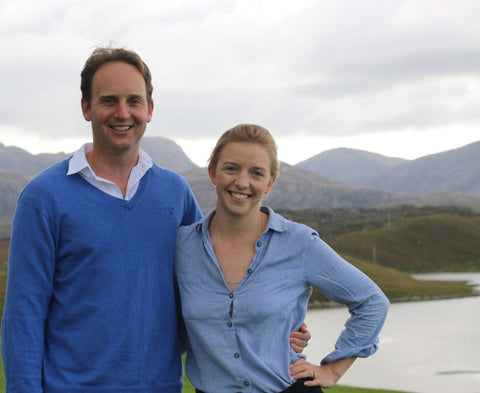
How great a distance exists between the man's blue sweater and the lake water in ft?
57.2

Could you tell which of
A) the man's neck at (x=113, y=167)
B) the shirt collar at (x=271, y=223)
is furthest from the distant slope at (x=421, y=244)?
the man's neck at (x=113, y=167)

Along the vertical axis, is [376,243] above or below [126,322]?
below

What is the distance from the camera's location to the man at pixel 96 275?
13.7ft

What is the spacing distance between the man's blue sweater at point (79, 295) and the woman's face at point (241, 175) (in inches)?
23.8

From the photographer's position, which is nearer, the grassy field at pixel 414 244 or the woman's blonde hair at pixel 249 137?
Result: the woman's blonde hair at pixel 249 137

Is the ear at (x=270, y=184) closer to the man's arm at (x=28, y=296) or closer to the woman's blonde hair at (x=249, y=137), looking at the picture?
the woman's blonde hair at (x=249, y=137)

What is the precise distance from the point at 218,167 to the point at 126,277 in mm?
938

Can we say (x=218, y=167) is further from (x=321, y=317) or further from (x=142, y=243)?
(x=321, y=317)

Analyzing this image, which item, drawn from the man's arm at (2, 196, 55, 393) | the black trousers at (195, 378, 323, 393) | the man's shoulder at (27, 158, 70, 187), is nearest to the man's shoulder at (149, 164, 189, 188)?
the man's shoulder at (27, 158, 70, 187)

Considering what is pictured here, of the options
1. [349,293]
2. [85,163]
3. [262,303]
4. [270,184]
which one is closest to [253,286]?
[262,303]

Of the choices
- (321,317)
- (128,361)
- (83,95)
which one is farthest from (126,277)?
(321,317)

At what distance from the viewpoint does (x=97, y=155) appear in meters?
4.55

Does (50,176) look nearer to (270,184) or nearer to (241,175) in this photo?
(241,175)

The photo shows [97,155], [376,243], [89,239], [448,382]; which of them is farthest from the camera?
[376,243]
